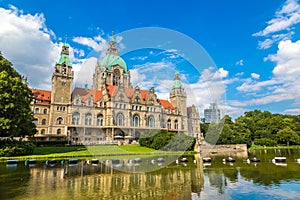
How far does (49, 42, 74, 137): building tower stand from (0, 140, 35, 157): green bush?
17.9m

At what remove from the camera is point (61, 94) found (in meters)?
54.5

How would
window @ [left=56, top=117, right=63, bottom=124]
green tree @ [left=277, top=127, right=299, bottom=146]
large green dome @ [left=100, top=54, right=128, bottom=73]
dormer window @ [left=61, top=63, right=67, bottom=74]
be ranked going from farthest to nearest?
green tree @ [left=277, top=127, right=299, bottom=146] < dormer window @ [left=61, top=63, right=67, bottom=74] < window @ [left=56, top=117, right=63, bottom=124] < large green dome @ [left=100, top=54, right=128, bottom=73]

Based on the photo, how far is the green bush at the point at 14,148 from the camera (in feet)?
97.9

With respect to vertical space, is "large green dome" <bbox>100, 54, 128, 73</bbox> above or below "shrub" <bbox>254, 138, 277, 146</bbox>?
above

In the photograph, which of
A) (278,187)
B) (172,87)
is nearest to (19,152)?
(172,87)

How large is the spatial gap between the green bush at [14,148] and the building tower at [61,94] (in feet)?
58.8

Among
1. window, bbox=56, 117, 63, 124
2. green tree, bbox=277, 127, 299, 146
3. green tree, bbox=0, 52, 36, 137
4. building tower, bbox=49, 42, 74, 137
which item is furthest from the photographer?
green tree, bbox=277, 127, 299, 146

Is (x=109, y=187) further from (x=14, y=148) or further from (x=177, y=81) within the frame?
(x=14, y=148)

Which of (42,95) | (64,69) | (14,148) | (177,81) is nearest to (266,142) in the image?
(64,69)

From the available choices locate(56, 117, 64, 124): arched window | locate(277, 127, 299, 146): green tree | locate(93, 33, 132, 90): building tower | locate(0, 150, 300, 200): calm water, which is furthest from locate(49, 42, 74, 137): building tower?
locate(277, 127, 299, 146): green tree

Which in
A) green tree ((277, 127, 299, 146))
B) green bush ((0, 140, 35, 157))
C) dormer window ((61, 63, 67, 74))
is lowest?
green bush ((0, 140, 35, 157))

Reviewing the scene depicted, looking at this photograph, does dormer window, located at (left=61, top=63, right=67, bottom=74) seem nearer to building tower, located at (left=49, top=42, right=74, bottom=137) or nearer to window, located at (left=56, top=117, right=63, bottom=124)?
building tower, located at (left=49, top=42, right=74, bottom=137)

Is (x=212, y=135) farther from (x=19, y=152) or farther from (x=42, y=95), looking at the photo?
(x=42, y=95)

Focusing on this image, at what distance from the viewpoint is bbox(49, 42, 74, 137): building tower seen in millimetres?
51844
